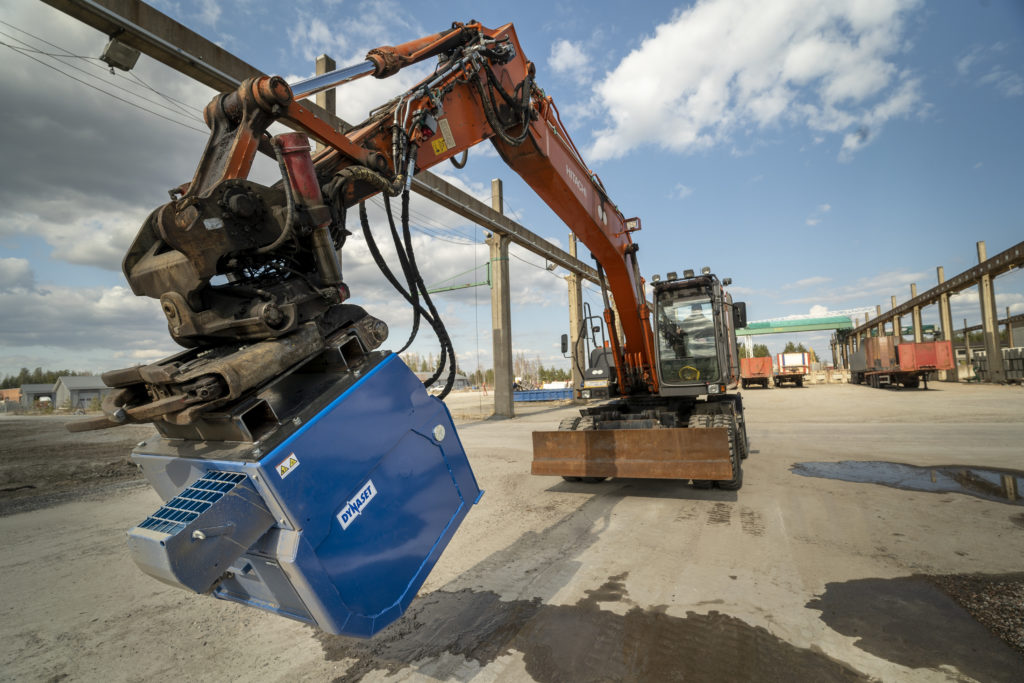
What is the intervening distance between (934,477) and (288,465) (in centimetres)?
752

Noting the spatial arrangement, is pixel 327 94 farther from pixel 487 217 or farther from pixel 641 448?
pixel 641 448

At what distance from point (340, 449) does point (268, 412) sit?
0.31m

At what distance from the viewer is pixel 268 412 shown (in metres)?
1.93

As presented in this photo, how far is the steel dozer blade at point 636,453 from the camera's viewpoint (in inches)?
214

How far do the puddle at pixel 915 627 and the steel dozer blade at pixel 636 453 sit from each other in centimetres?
205

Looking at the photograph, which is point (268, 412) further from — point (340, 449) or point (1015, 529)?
point (1015, 529)

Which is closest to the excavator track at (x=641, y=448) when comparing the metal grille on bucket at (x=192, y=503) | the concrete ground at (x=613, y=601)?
the concrete ground at (x=613, y=601)

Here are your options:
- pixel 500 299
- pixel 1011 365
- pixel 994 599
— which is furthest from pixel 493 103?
pixel 1011 365

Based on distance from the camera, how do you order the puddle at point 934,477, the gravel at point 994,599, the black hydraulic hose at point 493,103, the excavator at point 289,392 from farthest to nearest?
1. the puddle at point 934,477
2. the black hydraulic hose at point 493,103
3. the gravel at point 994,599
4. the excavator at point 289,392

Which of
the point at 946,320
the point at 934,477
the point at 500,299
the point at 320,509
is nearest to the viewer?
the point at 320,509

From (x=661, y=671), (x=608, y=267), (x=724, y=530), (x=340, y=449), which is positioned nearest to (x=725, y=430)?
(x=724, y=530)

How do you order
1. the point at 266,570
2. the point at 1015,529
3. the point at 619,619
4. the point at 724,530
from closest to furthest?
the point at 266,570 → the point at 619,619 → the point at 1015,529 → the point at 724,530

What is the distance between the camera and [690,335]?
23.1ft

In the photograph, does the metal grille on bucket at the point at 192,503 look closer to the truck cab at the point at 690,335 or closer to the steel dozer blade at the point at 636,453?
the steel dozer blade at the point at 636,453
